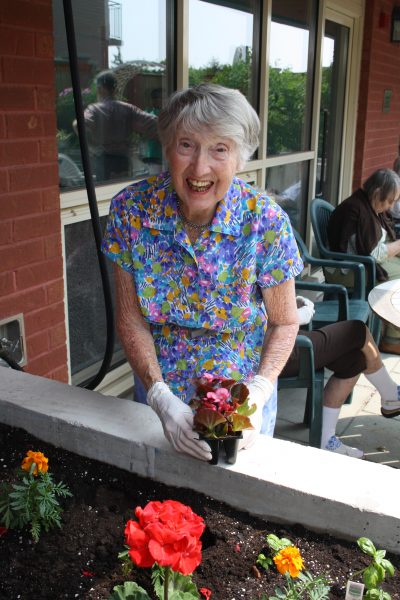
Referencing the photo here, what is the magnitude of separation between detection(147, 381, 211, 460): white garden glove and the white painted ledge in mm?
37

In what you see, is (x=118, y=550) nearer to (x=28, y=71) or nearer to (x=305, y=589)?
(x=305, y=589)

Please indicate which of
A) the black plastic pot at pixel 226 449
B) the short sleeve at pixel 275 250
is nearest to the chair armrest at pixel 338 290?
the short sleeve at pixel 275 250

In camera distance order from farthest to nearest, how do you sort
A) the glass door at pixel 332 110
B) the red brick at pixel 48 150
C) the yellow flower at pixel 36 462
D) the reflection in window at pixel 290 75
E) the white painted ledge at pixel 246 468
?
the glass door at pixel 332 110
the reflection in window at pixel 290 75
the red brick at pixel 48 150
the yellow flower at pixel 36 462
the white painted ledge at pixel 246 468

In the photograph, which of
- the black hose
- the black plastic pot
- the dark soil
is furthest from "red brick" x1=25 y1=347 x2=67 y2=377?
the black plastic pot

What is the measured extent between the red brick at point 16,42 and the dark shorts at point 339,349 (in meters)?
1.45

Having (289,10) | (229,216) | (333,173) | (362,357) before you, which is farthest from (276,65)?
(229,216)

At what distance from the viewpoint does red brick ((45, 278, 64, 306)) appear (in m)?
2.43

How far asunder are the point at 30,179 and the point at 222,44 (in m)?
2.02

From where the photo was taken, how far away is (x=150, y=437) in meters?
1.39

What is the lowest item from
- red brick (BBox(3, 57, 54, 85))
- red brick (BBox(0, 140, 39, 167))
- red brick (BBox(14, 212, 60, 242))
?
red brick (BBox(14, 212, 60, 242))

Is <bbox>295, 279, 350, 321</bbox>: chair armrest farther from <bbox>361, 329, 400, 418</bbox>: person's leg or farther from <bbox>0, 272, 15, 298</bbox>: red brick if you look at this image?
<bbox>0, 272, 15, 298</bbox>: red brick

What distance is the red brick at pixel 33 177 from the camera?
A: 219cm

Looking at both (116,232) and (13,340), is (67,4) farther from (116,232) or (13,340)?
(13,340)

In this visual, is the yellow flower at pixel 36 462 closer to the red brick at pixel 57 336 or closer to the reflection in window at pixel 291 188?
the red brick at pixel 57 336
